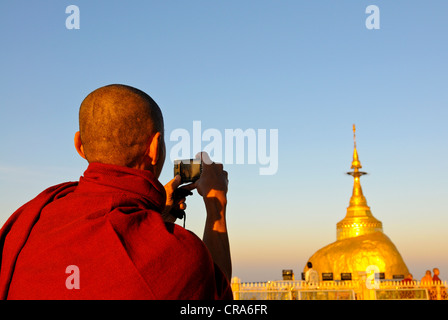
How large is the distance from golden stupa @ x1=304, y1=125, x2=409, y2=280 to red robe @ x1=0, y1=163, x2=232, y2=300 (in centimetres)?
2677

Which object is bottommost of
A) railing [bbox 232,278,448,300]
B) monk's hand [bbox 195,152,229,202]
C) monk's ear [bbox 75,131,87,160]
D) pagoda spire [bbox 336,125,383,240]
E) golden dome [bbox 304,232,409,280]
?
railing [bbox 232,278,448,300]

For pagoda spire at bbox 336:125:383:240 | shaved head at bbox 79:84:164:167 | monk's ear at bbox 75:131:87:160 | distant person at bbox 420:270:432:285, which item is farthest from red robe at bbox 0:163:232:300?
pagoda spire at bbox 336:125:383:240

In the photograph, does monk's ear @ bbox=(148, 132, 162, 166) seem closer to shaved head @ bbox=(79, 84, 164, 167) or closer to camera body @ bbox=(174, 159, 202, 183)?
shaved head @ bbox=(79, 84, 164, 167)

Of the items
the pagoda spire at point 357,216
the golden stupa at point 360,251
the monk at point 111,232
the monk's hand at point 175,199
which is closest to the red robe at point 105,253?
Result: the monk at point 111,232

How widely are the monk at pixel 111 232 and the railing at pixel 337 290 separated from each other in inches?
661

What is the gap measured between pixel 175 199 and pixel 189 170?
14 centimetres

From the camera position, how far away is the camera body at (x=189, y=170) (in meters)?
2.44

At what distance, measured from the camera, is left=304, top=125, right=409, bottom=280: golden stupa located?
97.1ft

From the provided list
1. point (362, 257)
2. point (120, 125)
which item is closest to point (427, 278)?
point (362, 257)

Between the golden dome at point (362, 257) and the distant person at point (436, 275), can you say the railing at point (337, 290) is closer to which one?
the distant person at point (436, 275)
